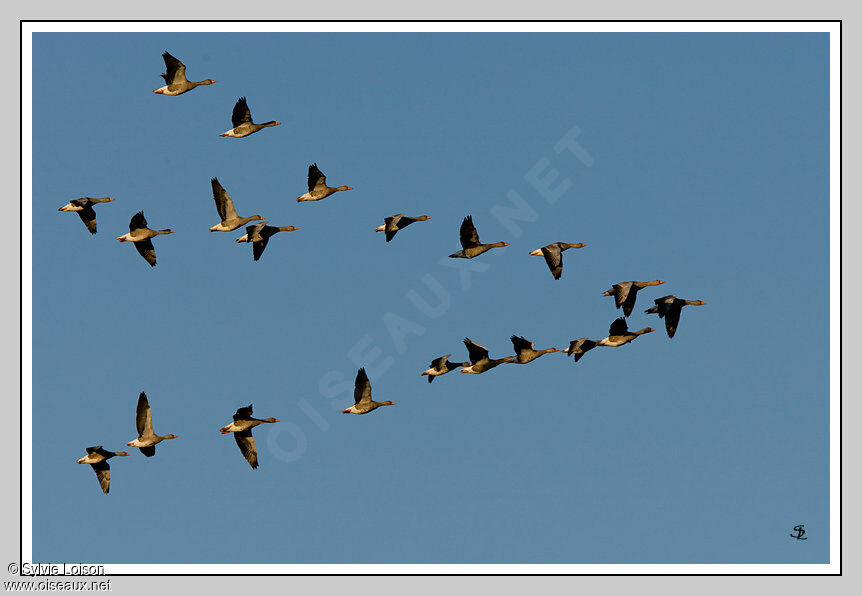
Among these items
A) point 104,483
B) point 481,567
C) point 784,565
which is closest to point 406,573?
point 481,567

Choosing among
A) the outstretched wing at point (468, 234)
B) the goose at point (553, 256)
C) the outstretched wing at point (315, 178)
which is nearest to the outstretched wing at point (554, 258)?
the goose at point (553, 256)

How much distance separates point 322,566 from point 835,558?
14321mm

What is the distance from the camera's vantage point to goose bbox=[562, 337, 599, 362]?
5741 centimetres

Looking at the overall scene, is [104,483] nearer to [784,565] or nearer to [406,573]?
[406,573]

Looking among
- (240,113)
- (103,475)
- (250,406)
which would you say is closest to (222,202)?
(240,113)

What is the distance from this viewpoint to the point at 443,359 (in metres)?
58.7

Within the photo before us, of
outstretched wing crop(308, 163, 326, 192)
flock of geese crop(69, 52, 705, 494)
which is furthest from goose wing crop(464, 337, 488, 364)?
outstretched wing crop(308, 163, 326, 192)

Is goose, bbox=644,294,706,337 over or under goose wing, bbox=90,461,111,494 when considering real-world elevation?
over

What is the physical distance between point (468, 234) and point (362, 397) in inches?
249

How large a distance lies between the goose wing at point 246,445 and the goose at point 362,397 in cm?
328

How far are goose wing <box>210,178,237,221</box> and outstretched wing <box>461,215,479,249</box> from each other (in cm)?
765

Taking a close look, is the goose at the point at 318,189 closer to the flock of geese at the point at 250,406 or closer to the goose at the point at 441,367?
the flock of geese at the point at 250,406

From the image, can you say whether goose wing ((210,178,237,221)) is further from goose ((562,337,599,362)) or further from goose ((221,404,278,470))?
goose ((562,337,599,362))

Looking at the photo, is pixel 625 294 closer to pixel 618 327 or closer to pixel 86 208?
pixel 618 327
